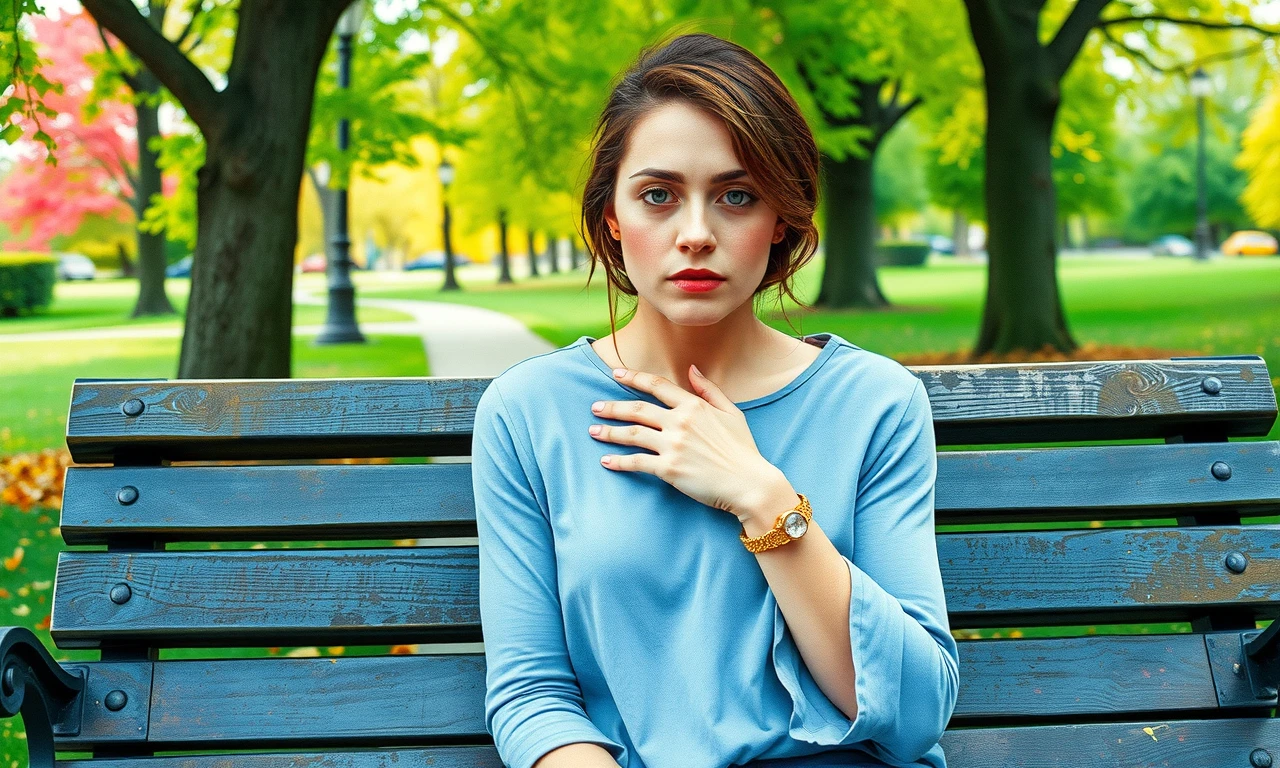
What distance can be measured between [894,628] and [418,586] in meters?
1.01

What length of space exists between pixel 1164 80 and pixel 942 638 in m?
19.8

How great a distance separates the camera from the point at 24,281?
30.3 meters

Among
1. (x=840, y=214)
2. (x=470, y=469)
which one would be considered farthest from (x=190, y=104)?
(x=840, y=214)

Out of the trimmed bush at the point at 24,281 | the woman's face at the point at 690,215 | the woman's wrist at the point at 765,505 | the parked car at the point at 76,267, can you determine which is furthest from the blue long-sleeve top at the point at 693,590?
the parked car at the point at 76,267

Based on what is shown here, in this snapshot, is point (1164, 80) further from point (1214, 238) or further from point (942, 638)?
point (1214, 238)

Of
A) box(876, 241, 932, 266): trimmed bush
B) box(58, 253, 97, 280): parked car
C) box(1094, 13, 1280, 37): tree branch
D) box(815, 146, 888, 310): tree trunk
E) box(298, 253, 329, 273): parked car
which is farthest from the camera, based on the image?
box(298, 253, 329, 273): parked car

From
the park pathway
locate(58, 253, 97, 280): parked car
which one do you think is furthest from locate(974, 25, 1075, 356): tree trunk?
locate(58, 253, 97, 280): parked car

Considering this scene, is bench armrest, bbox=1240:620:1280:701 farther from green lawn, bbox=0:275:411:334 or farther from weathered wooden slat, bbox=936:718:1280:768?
green lawn, bbox=0:275:411:334

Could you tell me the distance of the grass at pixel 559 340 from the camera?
229 inches

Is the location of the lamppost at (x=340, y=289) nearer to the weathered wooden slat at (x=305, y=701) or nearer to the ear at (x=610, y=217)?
the weathered wooden slat at (x=305, y=701)

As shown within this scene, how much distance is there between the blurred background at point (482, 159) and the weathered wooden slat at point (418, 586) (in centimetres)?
70

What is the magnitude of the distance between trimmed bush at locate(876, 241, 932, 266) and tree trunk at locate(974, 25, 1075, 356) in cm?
5382

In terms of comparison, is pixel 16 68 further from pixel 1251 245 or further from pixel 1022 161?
pixel 1251 245

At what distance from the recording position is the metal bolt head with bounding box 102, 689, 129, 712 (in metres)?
2.48
